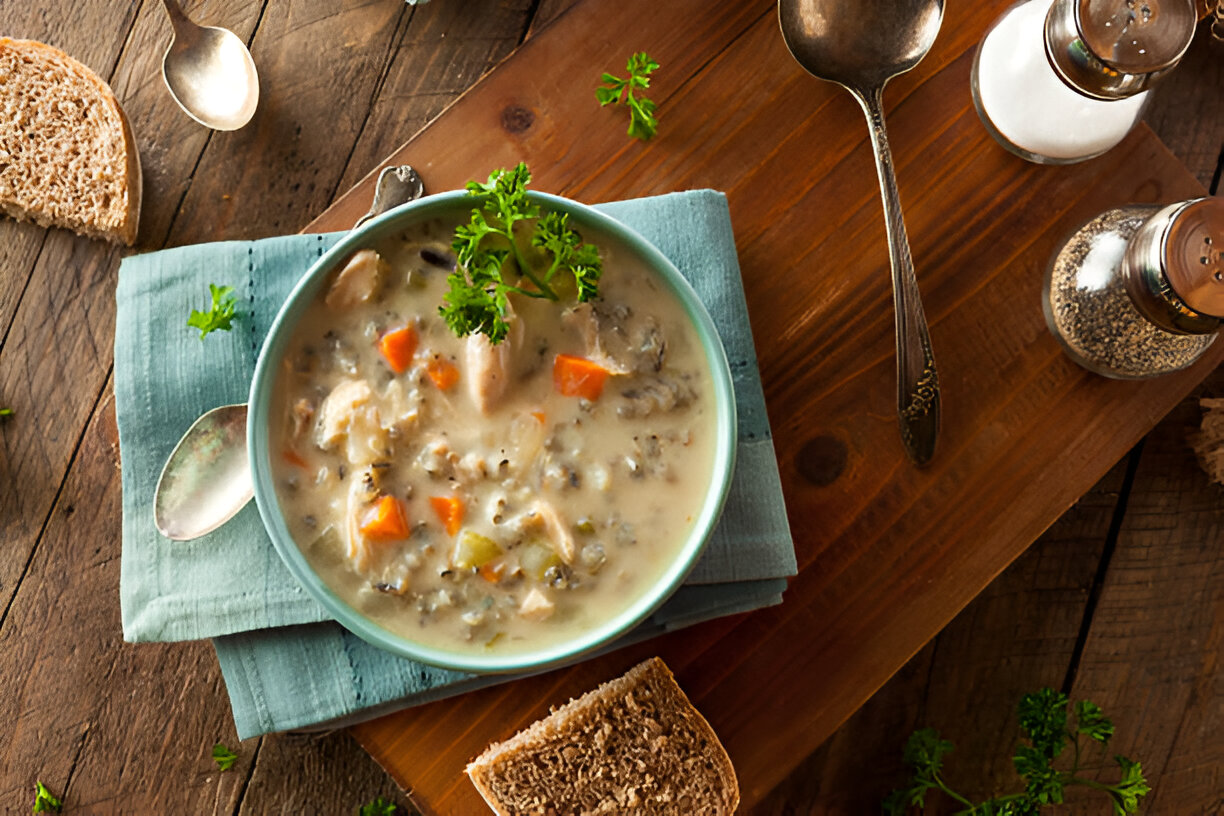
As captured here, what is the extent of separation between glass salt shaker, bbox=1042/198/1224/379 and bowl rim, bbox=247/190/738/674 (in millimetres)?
868

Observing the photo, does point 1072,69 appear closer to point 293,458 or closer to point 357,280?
point 357,280

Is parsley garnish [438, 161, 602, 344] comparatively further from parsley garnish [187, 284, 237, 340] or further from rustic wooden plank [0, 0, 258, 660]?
rustic wooden plank [0, 0, 258, 660]

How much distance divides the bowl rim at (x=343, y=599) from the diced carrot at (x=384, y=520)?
0.12 m

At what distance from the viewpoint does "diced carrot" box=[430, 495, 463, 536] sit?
168cm

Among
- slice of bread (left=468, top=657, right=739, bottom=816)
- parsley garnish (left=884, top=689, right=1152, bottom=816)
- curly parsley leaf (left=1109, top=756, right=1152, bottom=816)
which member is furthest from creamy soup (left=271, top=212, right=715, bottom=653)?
curly parsley leaf (left=1109, top=756, right=1152, bottom=816)

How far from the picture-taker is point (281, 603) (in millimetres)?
1927

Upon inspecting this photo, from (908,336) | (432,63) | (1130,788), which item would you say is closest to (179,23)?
(432,63)

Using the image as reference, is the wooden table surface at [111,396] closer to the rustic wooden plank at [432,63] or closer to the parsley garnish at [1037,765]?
the rustic wooden plank at [432,63]

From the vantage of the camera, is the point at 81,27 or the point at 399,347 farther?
the point at 81,27

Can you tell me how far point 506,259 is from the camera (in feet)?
5.45

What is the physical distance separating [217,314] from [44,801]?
4.29 ft

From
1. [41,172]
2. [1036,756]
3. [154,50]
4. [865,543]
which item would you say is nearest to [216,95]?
[154,50]

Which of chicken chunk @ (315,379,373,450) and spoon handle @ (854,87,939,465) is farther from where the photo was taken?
spoon handle @ (854,87,939,465)

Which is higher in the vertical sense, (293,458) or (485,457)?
(485,457)
